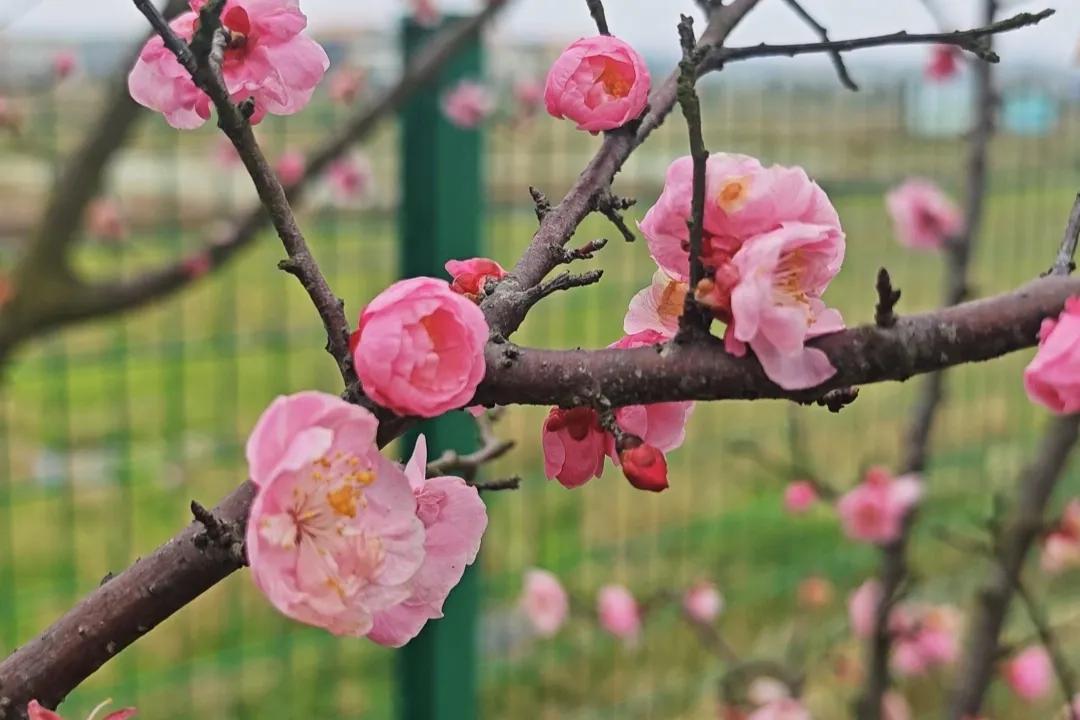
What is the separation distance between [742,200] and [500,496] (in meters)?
2.19

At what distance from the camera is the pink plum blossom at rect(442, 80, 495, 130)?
185 centimetres

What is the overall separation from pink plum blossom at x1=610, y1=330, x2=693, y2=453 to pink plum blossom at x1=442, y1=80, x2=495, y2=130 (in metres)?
1.44

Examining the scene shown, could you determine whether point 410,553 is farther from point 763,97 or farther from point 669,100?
point 763,97

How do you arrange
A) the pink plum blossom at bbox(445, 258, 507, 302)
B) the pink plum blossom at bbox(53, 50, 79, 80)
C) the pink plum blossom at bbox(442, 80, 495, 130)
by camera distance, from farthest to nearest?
the pink plum blossom at bbox(53, 50, 79, 80) → the pink plum blossom at bbox(442, 80, 495, 130) → the pink plum blossom at bbox(445, 258, 507, 302)

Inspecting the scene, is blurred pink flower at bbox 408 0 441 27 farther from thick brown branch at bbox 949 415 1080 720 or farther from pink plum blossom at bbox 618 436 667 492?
pink plum blossom at bbox 618 436 667 492

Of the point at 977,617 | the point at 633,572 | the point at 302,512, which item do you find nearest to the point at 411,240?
the point at 977,617

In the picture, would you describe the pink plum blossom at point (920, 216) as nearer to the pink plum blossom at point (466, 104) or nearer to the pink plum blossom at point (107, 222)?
the pink plum blossom at point (466, 104)

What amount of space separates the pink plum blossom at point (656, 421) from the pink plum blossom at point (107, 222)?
221 cm

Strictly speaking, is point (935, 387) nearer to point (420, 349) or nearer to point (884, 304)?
point (884, 304)

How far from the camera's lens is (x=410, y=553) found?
413mm

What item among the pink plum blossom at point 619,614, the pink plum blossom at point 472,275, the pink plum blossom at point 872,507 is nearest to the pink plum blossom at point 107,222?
the pink plum blossom at point 619,614

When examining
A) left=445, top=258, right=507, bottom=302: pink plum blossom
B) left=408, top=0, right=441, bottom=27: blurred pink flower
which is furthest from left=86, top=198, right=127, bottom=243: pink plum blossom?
left=445, top=258, right=507, bottom=302: pink plum blossom

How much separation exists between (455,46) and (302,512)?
56.8 inches

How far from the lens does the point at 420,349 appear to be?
386 millimetres
